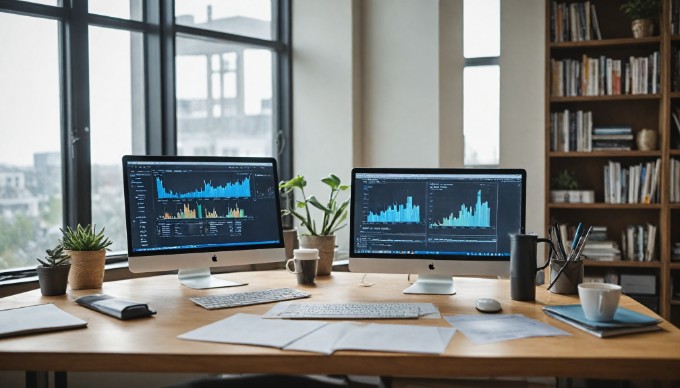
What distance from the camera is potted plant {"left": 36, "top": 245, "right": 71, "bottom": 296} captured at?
2137mm

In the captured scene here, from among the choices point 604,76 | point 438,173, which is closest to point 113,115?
point 438,173

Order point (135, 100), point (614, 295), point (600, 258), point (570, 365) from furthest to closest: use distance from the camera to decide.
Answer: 1. point (600, 258)
2. point (135, 100)
3. point (614, 295)
4. point (570, 365)

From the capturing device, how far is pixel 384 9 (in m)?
4.16

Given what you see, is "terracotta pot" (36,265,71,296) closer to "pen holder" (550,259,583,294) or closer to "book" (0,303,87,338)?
"book" (0,303,87,338)

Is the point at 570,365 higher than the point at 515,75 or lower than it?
lower

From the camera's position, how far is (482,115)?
4.16m

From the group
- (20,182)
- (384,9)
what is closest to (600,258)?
(384,9)

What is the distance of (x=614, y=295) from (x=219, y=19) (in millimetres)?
2947

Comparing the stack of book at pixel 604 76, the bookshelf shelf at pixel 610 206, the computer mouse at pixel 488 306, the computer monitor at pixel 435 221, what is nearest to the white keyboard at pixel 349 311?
the computer mouse at pixel 488 306

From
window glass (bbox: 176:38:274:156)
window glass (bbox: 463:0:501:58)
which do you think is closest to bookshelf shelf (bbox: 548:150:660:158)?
window glass (bbox: 463:0:501:58)

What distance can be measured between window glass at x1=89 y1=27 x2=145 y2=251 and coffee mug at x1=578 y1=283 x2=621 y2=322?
2.43 meters

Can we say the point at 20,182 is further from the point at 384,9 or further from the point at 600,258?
the point at 600,258

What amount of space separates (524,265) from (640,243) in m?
2.20

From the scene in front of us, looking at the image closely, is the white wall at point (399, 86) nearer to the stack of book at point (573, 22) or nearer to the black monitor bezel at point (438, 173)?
the stack of book at point (573, 22)
